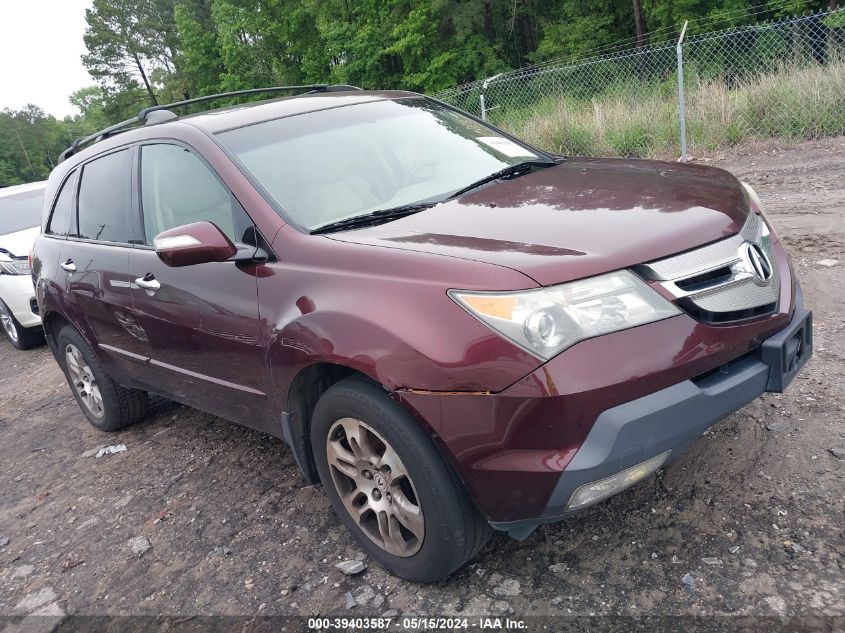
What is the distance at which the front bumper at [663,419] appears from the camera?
2.08 m

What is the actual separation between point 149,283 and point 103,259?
0.63 metres

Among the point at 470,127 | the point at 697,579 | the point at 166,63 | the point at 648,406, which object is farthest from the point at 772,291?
the point at 166,63

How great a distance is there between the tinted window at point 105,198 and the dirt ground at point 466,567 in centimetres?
136

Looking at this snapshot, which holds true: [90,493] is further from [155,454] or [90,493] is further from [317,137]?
[317,137]

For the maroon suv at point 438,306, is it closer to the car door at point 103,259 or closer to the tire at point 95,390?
the car door at point 103,259

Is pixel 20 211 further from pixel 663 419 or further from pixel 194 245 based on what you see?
pixel 663 419

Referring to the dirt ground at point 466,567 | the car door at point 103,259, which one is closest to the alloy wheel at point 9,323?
the dirt ground at point 466,567

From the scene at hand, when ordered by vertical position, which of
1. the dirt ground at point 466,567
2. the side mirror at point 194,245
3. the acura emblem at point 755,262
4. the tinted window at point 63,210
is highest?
the tinted window at point 63,210

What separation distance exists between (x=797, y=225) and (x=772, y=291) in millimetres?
4326

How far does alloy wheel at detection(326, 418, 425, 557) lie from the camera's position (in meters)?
2.48

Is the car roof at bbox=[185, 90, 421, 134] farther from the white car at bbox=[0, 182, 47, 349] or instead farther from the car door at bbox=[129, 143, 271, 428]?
the white car at bbox=[0, 182, 47, 349]

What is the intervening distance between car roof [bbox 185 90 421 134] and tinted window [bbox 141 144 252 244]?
20 cm

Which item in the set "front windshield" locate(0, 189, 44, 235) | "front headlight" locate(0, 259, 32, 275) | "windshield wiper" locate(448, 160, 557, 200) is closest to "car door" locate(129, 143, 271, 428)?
"windshield wiper" locate(448, 160, 557, 200)

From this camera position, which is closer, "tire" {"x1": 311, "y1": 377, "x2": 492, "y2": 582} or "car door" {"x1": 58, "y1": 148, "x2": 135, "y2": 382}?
"tire" {"x1": 311, "y1": 377, "x2": 492, "y2": 582}
